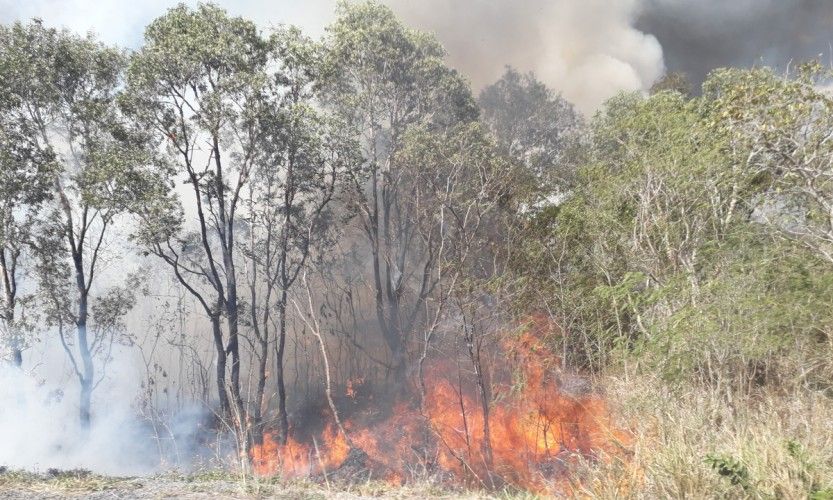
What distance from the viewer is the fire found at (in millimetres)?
18344

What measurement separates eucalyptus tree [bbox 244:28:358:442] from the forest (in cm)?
11

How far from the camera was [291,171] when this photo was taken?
67.8 ft

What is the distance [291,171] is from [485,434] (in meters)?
13.3

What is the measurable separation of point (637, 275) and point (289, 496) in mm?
8463

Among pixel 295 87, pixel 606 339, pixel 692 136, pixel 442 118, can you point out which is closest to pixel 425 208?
pixel 442 118

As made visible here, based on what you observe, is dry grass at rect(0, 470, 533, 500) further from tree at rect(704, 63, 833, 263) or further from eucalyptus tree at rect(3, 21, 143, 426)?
eucalyptus tree at rect(3, 21, 143, 426)

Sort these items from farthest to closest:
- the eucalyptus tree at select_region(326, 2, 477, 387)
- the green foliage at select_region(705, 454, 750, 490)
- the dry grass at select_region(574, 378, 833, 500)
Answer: the eucalyptus tree at select_region(326, 2, 477, 387), the dry grass at select_region(574, 378, 833, 500), the green foliage at select_region(705, 454, 750, 490)

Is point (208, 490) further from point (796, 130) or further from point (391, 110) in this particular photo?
point (391, 110)

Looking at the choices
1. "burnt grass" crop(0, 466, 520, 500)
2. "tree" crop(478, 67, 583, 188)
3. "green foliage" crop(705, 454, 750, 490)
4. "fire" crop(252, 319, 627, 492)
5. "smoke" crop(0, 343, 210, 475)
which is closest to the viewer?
"green foliage" crop(705, 454, 750, 490)

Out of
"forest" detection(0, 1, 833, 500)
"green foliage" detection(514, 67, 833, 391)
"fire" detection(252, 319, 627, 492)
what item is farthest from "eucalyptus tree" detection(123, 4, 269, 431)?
"green foliage" detection(514, 67, 833, 391)

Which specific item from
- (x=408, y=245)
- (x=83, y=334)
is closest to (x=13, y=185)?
(x=83, y=334)

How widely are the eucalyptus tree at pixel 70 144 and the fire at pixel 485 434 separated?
10296mm

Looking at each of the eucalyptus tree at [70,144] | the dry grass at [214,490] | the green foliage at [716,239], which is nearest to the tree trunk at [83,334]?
the eucalyptus tree at [70,144]

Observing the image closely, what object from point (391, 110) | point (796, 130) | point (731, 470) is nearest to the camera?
point (731, 470)
